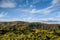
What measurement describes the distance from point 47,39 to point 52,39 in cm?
974

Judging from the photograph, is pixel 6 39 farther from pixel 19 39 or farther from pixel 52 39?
pixel 52 39

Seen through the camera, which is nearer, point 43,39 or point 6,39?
point 43,39

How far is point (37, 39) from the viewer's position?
181375mm

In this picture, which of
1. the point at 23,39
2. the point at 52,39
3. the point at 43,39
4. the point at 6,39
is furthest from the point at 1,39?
the point at 52,39

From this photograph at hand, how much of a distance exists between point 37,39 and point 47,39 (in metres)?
15.2

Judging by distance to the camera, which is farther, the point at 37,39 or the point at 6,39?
the point at 6,39

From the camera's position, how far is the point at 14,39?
188 meters

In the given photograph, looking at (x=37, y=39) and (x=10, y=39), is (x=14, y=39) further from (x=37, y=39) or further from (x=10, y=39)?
(x=37, y=39)

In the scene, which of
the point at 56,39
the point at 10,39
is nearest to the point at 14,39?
the point at 10,39

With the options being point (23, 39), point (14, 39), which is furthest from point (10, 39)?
point (23, 39)

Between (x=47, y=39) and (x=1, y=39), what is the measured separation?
70731 millimetres

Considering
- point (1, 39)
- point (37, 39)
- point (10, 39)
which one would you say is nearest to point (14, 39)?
point (10, 39)

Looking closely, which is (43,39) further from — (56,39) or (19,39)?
(19,39)

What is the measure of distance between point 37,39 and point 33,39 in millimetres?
5999
